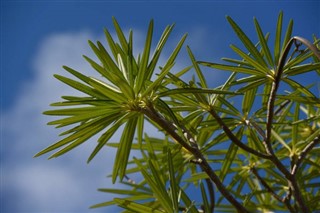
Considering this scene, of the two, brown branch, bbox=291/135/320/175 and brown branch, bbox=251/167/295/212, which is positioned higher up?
brown branch, bbox=291/135/320/175

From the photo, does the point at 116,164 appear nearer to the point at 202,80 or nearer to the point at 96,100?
the point at 96,100

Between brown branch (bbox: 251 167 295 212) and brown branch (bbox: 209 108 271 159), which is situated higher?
brown branch (bbox: 209 108 271 159)

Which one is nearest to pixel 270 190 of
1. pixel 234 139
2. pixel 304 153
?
pixel 304 153

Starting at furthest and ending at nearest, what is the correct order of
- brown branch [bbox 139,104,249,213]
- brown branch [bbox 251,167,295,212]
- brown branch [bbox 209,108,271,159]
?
brown branch [bbox 251,167,295,212], brown branch [bbox 209,108,271,159], brown branch [bbox 139,104,249,213]

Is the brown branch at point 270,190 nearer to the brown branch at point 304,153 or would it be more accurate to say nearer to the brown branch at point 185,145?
the brown branch at point 304,153

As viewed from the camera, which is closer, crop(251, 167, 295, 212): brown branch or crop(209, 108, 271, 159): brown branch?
crop(209, 108, 271, 159): brown branch

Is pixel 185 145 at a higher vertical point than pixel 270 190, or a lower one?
higher

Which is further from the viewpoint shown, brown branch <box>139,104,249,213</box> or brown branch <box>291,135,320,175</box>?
brown branch <box>291,135,320,175</box>

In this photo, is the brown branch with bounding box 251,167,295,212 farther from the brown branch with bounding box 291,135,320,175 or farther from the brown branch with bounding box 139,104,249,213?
the brown branch with bounding box 139,104,249,213

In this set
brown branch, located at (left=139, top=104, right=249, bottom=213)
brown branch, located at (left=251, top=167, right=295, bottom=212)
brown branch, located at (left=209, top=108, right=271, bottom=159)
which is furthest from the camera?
brown branch, located at (left=251, top=167, right=295, bottom=212)

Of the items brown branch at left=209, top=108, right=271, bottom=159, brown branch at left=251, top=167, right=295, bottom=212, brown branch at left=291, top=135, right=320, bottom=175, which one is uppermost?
brown branch at left=209, top=108, right=271, bottom=159

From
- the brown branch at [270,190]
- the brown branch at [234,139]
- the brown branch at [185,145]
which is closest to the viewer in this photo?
the brown branch at [185,145]

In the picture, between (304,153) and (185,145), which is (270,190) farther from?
(185,145)

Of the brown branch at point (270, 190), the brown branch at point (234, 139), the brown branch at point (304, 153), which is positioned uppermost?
the brown branch at point (234, 139)
